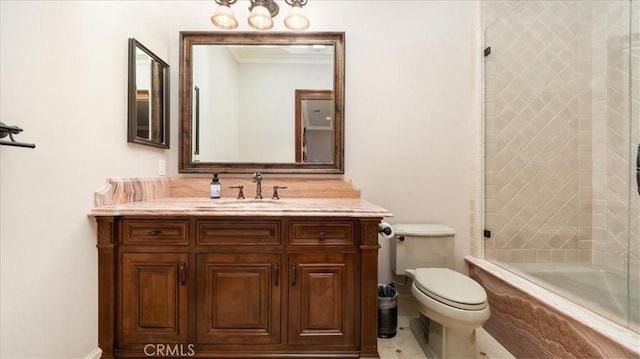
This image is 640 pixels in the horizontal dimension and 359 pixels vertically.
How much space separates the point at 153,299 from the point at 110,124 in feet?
3.10

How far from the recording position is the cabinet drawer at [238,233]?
140 cm

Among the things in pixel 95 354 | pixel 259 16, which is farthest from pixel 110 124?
pixel 95 354

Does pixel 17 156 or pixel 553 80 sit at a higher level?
pixel 553 80

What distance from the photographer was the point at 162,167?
6.37ft

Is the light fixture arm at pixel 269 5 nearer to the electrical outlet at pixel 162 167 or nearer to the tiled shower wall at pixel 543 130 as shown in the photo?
the electrical outlet at pixel 162 167

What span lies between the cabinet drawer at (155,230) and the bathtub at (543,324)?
6.06 ft

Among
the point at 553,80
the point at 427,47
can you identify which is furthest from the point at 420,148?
the point at 553,80

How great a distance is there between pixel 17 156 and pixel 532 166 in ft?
9.25

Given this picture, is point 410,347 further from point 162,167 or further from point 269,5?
point 269,5

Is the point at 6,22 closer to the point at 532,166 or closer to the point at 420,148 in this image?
the point at 420,148

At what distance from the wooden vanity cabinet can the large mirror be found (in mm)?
685

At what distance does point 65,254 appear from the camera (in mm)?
1249

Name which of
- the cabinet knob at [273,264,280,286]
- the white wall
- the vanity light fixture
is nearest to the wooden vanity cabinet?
the cabinet knob at [273,264,280,286]

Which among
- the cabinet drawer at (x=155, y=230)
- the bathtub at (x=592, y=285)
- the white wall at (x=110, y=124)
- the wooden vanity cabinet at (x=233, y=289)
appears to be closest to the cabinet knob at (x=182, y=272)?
the wooden vanity cabinet at (x=233, y=289)
